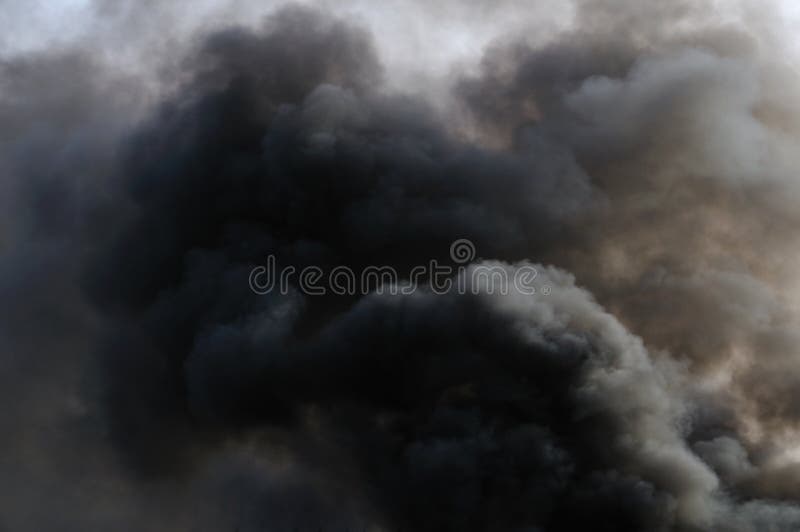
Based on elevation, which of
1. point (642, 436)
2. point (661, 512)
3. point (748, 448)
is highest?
point (748, 448)

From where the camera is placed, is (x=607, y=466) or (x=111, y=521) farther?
(x=111, y=521)

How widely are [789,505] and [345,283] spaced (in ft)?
122

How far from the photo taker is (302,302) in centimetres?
8094

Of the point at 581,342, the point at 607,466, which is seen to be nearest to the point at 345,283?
the point at 581,342

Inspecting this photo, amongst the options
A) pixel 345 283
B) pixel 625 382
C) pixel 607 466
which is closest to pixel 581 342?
pixel 625 382

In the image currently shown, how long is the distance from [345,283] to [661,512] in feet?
107

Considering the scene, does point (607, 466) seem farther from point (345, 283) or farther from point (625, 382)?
point (345, 283)

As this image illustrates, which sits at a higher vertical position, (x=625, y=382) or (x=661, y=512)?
(x=625, y=382)

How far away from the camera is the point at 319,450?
3282 inches

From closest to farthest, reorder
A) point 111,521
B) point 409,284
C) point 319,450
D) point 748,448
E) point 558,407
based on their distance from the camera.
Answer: point 558,407 < point 748,448 < point 409,284 < point 319,450 < point 111,521

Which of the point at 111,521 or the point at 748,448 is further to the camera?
the point at 111,521

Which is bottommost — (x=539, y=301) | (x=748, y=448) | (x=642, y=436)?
(x=642, y=436)

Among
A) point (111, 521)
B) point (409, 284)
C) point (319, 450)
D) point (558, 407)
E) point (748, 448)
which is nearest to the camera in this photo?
point (558, 407)

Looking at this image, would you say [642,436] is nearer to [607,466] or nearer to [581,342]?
[607,466]
